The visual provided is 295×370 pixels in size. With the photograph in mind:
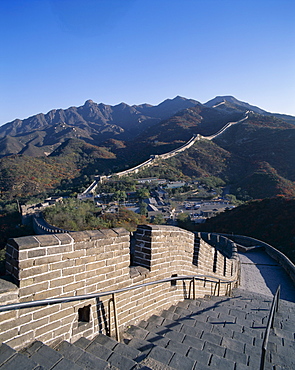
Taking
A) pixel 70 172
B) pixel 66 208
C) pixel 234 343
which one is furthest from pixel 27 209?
pixel 70 172

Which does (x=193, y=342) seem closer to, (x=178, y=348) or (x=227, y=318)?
(x=178, y=348)

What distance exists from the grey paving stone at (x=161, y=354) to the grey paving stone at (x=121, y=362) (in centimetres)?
34

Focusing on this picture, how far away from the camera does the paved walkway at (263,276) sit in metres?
9.23

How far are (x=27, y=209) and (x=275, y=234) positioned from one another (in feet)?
78.2

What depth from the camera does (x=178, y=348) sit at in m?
2.51

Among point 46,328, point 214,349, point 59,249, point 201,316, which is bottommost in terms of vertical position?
point 201,316

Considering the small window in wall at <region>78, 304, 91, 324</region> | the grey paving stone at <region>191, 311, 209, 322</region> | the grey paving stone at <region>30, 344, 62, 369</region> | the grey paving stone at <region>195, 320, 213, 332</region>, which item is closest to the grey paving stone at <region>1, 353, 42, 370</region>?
the grey paving stone at <region>30, 344, 62, 369</region>

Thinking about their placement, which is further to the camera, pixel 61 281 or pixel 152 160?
pixel 152 160

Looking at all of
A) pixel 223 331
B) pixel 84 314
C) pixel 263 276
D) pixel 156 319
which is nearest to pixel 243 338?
pixel 223 331

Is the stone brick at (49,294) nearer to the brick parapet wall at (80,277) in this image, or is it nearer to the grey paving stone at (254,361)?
the brick parapet wall at (80,277)

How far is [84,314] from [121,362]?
0.75 metres

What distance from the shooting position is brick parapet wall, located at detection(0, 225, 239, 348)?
2135 millimetres

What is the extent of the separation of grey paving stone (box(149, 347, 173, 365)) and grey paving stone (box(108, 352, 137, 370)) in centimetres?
34

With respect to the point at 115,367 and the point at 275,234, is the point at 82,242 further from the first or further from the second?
the point at 275,234
